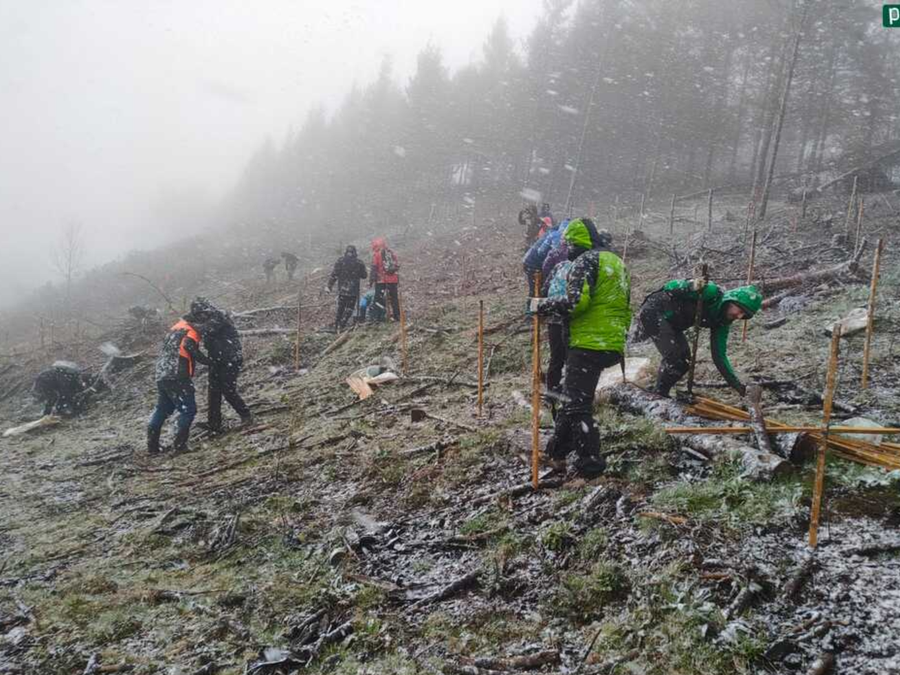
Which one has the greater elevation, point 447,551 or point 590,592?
point 590,592

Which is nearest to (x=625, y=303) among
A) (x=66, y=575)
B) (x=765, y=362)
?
(x=765, y=362)

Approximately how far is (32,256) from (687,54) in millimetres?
73566

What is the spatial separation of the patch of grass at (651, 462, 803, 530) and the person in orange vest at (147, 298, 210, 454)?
6.35 metres

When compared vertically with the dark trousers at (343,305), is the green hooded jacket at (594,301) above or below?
above

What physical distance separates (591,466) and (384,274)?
841 cm

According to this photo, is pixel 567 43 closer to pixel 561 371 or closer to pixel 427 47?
pixel 427 47

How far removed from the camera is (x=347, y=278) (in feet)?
39.6

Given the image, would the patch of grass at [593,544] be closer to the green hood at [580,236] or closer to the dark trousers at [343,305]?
the green hood at [580,236]

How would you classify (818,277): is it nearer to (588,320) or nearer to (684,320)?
(684,320)

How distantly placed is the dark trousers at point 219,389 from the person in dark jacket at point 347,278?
4238 mm

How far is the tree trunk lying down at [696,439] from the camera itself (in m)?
3.60

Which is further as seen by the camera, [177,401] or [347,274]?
[347,274]

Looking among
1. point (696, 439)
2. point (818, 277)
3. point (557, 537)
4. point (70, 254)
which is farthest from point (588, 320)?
point (70, 254)

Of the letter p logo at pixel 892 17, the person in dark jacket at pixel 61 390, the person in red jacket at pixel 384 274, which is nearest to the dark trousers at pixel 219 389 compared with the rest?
the person in red jacket at pixel 384 274
